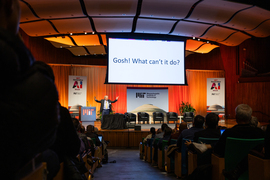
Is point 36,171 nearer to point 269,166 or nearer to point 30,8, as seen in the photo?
point 269,166

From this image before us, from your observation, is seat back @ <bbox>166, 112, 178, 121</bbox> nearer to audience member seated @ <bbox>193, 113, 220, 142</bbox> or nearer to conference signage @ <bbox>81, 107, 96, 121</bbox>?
conference signage @ <bbox>81, 107, 96, 121</bbox>

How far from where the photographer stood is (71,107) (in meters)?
13.8

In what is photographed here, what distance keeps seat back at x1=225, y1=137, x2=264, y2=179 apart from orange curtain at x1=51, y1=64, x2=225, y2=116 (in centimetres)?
1307

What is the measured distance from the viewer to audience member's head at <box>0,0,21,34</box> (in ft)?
2.20

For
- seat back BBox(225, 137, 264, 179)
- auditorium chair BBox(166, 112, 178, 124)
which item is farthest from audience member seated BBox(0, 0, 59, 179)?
auditorium chair BBox(166, 112, 178, 124)

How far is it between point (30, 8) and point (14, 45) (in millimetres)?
8820

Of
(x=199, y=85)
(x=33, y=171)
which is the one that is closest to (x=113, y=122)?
(x=199, y=85)

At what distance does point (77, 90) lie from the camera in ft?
46.1

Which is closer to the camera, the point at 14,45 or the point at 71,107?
the point at 14,45

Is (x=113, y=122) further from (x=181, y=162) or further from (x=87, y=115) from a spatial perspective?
(x=181, y=162)

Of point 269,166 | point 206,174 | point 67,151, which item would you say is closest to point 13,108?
point 67,151

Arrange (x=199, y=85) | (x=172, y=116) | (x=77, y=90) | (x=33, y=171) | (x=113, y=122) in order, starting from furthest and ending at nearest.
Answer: (x=199, y=85), (x=77, y=90), (x=172, y=116), (x=113, y=122), (x=33, y=171)

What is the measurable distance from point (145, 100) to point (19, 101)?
14432 mm

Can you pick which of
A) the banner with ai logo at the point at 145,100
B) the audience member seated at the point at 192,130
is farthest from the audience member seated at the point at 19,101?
the banner with ai logo at the point at 145,100
